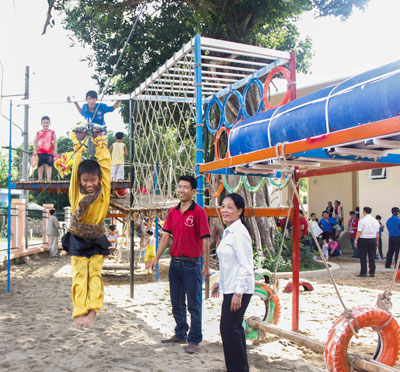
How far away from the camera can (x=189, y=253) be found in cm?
446

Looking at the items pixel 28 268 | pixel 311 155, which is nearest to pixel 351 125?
pixel 311 155

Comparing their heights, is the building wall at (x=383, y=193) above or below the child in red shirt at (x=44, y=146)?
below

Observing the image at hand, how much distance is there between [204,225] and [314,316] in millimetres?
2645

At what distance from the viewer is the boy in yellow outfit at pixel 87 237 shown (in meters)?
3.44

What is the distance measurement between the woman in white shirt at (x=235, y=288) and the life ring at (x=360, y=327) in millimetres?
661

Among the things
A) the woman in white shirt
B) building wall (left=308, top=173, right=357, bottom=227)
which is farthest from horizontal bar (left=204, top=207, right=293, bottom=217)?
building wall (left=308, top=173, right=357, bottom=227)

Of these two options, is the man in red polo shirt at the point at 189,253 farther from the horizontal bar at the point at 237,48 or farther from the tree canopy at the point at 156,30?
the tree canopy at the point at 156,30

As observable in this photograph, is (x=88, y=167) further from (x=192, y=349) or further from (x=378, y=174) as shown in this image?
(x=378, y=174)

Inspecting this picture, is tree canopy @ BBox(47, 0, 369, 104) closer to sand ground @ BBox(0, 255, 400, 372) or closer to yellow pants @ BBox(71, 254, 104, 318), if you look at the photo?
sand ground @ BBox(0, 255, 400, 372)

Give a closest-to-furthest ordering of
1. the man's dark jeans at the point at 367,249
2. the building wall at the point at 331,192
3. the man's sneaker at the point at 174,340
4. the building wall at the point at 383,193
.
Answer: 1. the man's sneaker at the point at 174,340
2. the man's dark jeans at the point at 367,249
3. the building wall at the point at 383,193
4. the building wall at the point at 331,192

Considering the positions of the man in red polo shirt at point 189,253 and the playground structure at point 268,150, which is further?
the man in red polo shirt at point 189,253

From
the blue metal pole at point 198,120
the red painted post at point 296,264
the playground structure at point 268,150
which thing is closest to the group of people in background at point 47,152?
the playground structure at point 268,150

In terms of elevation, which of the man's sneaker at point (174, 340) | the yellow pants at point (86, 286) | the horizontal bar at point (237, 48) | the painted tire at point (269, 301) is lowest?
the man's sneaker at point (174, 340)

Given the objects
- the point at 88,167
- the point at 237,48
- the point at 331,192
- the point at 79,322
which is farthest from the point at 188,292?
the point at 331,192
